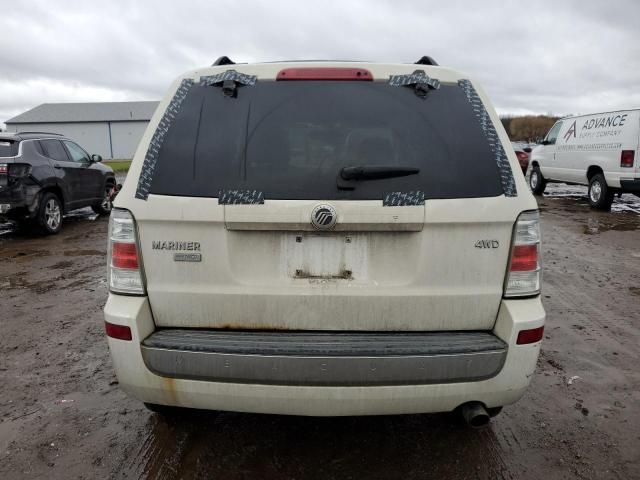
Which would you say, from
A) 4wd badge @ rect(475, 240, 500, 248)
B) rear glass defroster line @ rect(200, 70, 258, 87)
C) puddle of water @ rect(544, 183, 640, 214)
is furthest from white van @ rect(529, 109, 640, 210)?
rear glass defroster line @ rect(200, 70, 258, 87)

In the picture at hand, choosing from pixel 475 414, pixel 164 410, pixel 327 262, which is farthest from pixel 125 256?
pixel 475 414

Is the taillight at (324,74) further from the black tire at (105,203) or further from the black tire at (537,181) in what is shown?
the black tire at (537,181)

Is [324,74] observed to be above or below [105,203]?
above

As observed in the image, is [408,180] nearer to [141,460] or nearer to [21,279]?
[141,460]

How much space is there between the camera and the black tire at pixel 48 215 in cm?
847

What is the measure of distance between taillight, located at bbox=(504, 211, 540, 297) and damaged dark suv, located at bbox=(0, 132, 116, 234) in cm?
823

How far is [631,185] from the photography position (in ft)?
34.4

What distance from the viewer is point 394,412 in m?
2.15

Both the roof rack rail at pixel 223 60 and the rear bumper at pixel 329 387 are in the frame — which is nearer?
the rear bumper at pixel 329 387

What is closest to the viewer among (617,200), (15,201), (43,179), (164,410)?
(164,410)

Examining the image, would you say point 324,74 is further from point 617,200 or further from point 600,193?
point 617,200

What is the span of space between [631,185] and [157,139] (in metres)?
11.3

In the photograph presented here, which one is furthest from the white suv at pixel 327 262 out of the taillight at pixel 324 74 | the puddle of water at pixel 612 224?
the puddle of water at pixel 612 224

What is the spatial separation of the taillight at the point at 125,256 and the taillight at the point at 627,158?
11.4 metres
